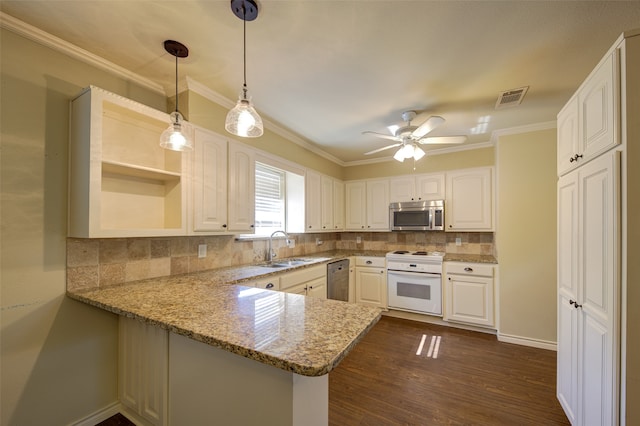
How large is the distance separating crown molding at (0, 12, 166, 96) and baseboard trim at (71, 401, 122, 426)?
2399 millimetres

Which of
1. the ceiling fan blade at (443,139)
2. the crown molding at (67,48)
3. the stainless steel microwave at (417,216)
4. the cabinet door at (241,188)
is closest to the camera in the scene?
the crown molding at (67,48)

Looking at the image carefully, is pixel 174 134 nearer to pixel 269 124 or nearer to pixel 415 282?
pixel 269 124

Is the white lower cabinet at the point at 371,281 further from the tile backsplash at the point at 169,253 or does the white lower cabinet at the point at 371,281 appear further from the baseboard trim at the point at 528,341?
the baseboard trim at the point at 528,341

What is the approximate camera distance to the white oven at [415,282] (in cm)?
352

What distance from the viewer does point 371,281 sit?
4.02 metres

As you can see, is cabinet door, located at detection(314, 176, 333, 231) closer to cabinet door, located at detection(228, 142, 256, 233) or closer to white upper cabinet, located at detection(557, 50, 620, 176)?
cabinet door, located at detection(228, 142, 256, 233)

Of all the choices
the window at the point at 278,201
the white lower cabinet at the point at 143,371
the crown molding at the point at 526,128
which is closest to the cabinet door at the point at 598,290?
the crown molding at the point at 526,128

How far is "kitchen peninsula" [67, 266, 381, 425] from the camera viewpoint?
3.02ft

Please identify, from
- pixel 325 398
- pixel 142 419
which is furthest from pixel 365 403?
pixel 142 419

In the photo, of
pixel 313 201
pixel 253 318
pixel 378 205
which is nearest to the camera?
pixel 253 318

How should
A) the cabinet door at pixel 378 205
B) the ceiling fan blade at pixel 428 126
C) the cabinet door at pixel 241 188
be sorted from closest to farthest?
the ceiling fan blade at pixel 428 126 < the cabinet door at pixel 241 188 < the cabinet door at pixel 378 205

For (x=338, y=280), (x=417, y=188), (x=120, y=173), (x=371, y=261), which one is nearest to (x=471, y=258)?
(x=417, y=188)

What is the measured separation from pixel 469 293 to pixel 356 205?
2154mm

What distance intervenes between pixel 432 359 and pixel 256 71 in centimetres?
312
